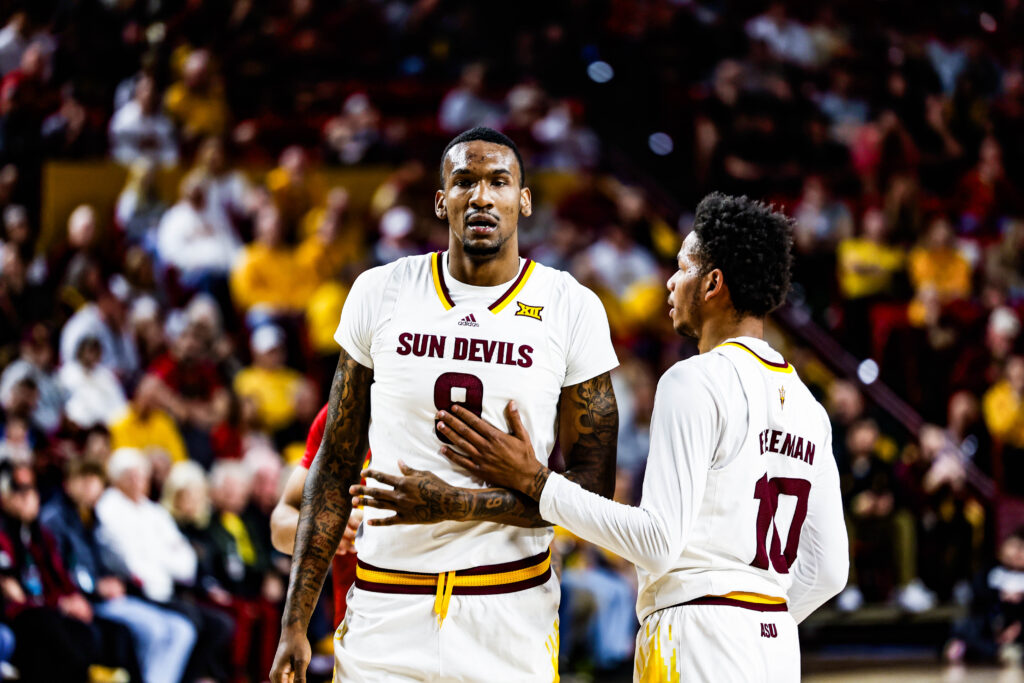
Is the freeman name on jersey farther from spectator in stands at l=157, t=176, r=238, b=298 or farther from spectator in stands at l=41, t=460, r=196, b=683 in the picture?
spectator in stands at l=157, t=176, r=238, b=298

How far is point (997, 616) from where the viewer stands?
339 inches

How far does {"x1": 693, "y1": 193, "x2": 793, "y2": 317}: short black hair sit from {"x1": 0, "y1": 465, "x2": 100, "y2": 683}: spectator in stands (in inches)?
187

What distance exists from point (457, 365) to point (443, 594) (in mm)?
602

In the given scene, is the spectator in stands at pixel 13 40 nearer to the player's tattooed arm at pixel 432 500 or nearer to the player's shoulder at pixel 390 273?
the player's shoulder at pixel 390 273

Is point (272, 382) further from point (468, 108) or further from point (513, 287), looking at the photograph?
point (513, 287)

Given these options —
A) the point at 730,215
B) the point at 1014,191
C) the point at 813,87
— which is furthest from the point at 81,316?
the point at 1014,191

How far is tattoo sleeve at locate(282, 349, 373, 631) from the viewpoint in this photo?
10.7 ft

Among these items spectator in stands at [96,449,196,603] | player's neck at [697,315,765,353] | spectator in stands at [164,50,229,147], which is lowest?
spectator in stands at [96,449,196,603]

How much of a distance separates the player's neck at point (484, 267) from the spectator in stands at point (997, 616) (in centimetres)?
659

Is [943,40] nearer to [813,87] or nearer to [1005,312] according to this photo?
[813,87]

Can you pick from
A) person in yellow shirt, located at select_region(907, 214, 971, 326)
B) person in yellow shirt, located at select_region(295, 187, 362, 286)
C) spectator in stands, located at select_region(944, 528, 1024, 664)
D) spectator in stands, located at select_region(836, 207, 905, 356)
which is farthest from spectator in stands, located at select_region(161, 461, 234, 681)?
person in yellow shirt, located at select_region(907, 214, 971, 326)

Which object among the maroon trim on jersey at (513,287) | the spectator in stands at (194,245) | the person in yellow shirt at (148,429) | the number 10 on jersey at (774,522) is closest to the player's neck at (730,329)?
the number 10 on jersey at (774,522)

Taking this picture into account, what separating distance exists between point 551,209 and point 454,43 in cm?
250

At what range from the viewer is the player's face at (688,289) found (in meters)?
3.25
